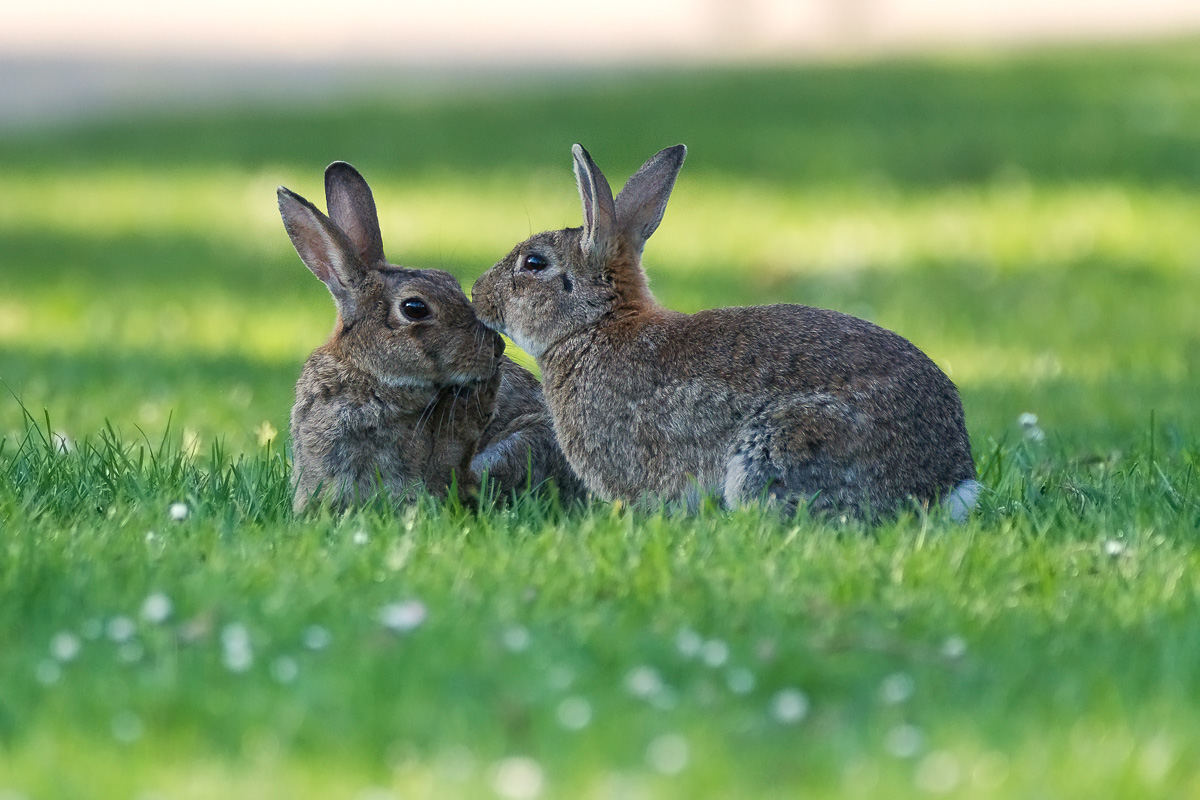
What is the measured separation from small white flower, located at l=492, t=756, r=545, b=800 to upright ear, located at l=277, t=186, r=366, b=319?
311cm

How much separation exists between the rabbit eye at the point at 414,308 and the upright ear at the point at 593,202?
736mm

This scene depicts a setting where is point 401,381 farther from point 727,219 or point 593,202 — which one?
point 727,219

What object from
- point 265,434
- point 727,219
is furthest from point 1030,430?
point 727,219

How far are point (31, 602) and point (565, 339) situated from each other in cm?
258

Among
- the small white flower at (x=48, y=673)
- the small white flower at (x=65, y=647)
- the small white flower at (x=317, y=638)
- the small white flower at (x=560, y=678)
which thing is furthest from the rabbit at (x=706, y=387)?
the small white flower at (x=48, y=673)

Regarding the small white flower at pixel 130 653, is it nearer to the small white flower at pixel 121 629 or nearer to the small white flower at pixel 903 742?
the small white flower at pixel 121 629

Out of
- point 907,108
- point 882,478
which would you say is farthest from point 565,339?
point 907,108

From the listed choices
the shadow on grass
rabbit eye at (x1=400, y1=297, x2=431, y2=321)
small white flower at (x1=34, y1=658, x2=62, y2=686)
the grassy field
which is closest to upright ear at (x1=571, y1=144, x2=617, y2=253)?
rabbit eye at (x1=400, y1=297, x2=431, y2=321)

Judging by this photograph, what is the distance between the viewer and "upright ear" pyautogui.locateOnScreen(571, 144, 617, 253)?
6.56 m

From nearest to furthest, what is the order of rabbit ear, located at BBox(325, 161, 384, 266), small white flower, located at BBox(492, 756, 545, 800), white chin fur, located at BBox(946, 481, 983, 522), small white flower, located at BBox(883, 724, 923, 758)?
small white flower, located at BBox(492, 756, 545, 800), small white flower, located at BBox(883, 724, 923, 758), white chin fur, located at BBox(946, 481, 983, 522), rabbit ear, located at BBox(325, 161, 384, 266)

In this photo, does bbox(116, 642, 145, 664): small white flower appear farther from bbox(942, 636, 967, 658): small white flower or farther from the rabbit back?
the rabbit back

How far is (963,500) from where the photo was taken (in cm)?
611

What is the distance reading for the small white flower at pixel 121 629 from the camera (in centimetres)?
459

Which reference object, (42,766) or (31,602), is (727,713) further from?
(31,602)
